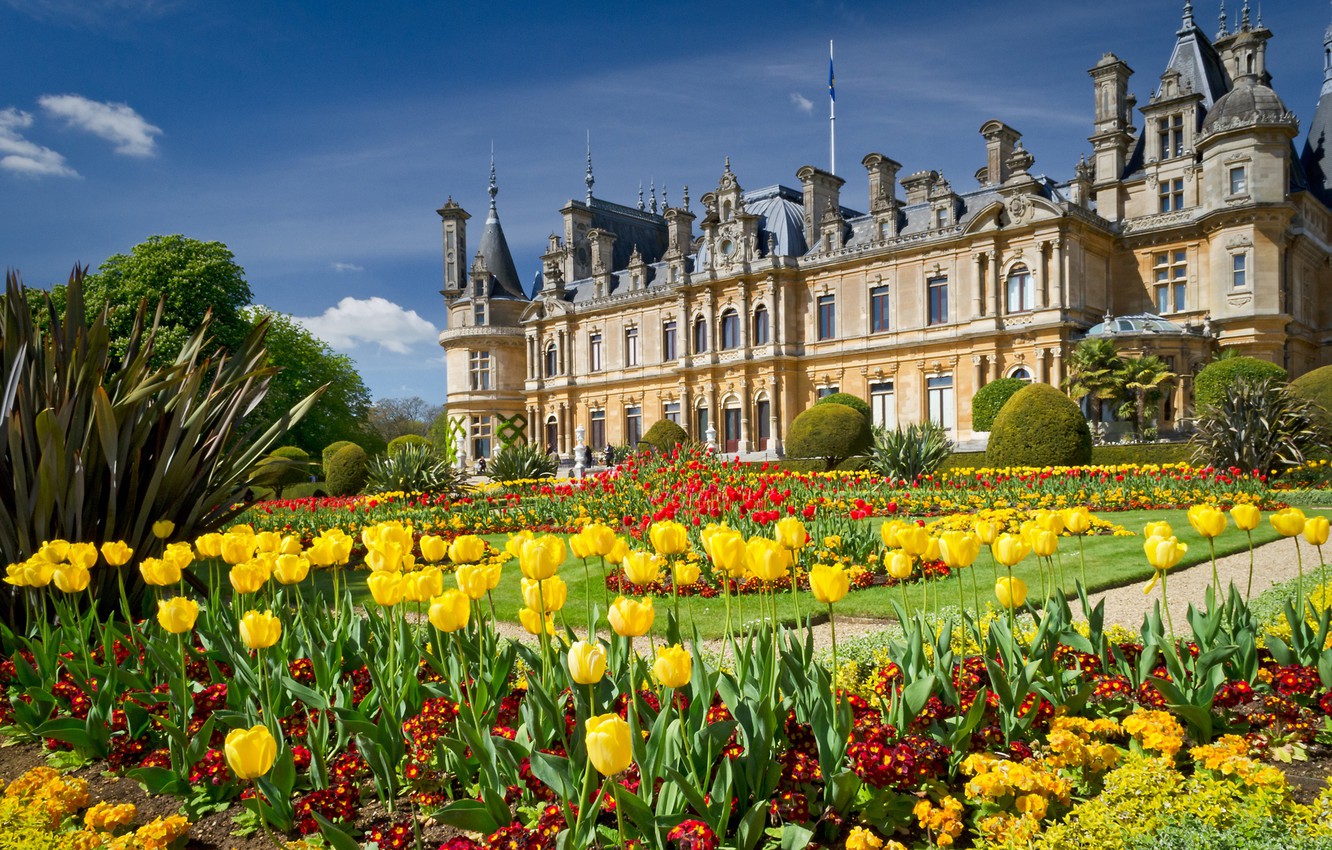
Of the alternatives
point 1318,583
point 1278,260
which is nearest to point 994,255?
point 1278,260

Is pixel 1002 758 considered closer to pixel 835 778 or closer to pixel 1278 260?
pixel 835 778

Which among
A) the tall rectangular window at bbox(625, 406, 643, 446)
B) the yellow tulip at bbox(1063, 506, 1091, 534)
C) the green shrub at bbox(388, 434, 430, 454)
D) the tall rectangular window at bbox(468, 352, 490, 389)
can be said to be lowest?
the yellow tulip at bbox(1063, 506, 1091, 534)

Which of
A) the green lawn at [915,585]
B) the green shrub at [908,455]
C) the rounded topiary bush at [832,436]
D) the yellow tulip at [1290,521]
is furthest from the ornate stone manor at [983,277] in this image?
the yellow tulip at [1290,521]

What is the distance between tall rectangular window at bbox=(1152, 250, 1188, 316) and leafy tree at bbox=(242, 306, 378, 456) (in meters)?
27.4

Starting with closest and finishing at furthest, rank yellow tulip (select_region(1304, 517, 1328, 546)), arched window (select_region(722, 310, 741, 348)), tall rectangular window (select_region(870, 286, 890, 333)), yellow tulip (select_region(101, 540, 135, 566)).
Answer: yellow tulip (select_region(1304, 517, 1328, 546))
yellow tulip (select_region(101, 540, 135, 566))
tall rectangular window (select_region(870, 286, 890, 333))
arched window (select_region(722, 310, 741, 348))

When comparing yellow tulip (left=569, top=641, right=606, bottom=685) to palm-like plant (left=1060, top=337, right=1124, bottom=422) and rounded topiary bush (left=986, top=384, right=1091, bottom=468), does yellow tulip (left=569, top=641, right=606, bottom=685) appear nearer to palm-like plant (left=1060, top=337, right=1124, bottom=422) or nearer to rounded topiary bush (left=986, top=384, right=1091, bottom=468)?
rounded topiary bush (left=986, top=384, right=1091, bottom=468)

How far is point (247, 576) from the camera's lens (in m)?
3.14

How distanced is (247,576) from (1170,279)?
2904cm

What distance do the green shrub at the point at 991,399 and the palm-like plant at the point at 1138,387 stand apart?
2858 mm

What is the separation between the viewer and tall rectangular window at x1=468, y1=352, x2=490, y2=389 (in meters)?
43.5

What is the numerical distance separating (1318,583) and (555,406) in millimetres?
36786

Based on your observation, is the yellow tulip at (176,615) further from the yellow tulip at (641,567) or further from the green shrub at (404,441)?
the green shrub at (404,441)

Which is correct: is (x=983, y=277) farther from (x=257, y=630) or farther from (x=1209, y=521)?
(x=257, y=630)

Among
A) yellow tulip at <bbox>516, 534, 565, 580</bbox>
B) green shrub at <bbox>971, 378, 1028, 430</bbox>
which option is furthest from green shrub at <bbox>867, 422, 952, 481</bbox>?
yellow tulip at <bbox>516, 534, 565, 580</bbox>
